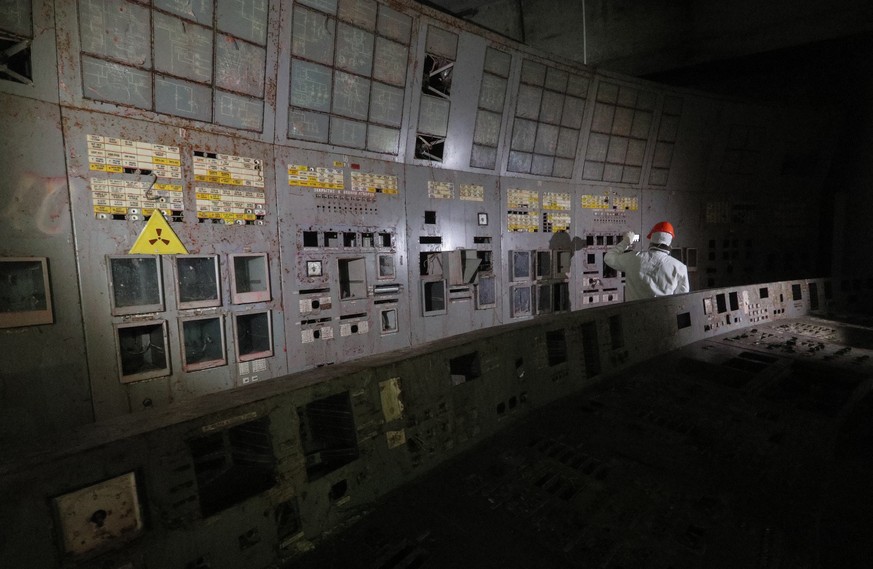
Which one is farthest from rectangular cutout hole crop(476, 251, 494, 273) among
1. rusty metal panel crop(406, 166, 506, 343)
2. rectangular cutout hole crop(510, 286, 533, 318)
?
rectangular cutout hole crop(510, 286, 533, 318)

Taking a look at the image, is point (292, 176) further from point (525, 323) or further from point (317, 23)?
point (525, 323)

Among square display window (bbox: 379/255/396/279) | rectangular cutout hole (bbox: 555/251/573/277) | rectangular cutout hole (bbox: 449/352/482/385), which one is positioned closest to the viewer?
rectangular cutout hole (bbox: 449/352/482/385)

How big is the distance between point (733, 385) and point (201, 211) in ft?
11.6

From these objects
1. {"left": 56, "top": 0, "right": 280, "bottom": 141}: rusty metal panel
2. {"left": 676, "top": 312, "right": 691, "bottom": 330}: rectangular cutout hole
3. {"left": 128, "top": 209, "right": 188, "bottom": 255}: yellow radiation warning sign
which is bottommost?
{"left": 676, "top": 312, "right": 691, "bottom": 330}: rectangular cutout hole

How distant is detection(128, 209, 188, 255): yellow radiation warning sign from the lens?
105 inches

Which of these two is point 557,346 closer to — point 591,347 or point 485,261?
point 591,347

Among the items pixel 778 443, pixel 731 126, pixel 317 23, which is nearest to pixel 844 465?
pixel 778 443

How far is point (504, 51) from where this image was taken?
168 inches

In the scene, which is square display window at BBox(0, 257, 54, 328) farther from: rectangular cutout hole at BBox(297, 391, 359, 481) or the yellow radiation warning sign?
rectangular cutout hole at BBox(297, 391, 359, 481)

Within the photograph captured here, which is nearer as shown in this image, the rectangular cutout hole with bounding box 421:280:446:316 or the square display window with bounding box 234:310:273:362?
the square display window with bounding box 234:310:273:362

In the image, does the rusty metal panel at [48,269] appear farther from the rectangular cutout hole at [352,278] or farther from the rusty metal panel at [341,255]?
the rectangular cutout hole at [352,278]

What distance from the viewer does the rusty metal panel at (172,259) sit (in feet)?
8.33

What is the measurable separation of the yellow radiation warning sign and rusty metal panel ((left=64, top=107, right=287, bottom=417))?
30mm

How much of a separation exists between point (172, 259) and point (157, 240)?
15 cm
